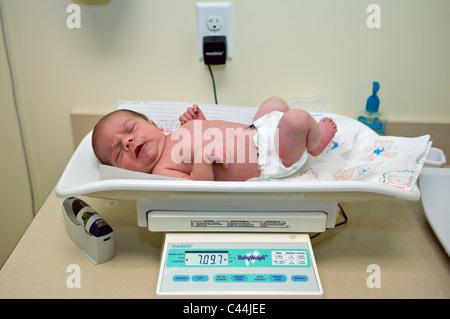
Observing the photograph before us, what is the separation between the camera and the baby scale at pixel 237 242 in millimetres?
756

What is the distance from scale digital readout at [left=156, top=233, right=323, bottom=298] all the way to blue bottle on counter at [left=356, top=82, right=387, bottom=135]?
52 cm

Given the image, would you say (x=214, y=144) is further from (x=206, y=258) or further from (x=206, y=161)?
(x=206, y=258)

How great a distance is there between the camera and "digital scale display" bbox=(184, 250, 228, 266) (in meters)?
0.78

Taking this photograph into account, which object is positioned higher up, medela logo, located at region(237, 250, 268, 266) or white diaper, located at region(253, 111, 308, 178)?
white diaper, located at region(253, 111, 308, 178)

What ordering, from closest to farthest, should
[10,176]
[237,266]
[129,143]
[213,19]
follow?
1. [237,266]
2. [129,143]
3. [213,19]
4. [10,176]

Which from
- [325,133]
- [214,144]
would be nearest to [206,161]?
[214,144]

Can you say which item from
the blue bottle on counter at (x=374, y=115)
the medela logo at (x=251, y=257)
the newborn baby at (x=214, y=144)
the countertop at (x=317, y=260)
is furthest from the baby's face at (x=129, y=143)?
the blue bottle on counter at (x=374, y=115)

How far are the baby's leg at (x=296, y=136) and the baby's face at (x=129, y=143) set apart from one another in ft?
1.03

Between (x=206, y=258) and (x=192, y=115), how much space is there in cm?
42

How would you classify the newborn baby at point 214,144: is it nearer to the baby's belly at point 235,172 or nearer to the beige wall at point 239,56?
the baby's belly at point 235,172

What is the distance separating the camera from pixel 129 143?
99cm

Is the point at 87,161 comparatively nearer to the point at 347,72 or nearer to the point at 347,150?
the point at 347,150

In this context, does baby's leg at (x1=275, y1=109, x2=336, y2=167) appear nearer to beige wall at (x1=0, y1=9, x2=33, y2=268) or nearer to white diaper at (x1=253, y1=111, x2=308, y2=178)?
white diaper at (x1=253, y1=111, x2=308, y2=178)

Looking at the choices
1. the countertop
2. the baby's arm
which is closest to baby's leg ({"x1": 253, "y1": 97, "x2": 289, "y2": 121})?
the baby's arm
